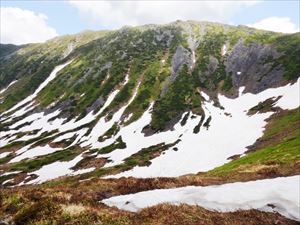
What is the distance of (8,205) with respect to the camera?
19.1 metres

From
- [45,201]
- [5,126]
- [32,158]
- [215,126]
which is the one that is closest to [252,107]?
[215,126]

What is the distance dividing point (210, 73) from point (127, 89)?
43.5 m

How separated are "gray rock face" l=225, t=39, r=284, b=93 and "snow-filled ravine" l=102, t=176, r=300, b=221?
142 m

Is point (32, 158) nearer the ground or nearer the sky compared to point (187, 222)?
nearer the sky

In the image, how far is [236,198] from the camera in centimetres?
2091

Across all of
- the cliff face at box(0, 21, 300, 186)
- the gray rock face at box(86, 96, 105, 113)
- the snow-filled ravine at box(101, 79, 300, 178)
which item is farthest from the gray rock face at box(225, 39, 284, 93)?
the gray rock face at box(86, 96, 105, 113)

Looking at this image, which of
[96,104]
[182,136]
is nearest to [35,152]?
[96,104]

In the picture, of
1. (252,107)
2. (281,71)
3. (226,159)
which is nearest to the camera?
(226,159)

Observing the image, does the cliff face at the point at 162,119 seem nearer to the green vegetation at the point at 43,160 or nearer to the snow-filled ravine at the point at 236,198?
the green vegetation at the point at 43,160

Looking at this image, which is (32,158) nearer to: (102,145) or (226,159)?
(102,145)

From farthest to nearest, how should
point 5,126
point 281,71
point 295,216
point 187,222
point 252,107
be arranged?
point 5,126, point 281,71, point 252,107, point 295,216, point 187,222

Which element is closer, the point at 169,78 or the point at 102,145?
the point at 102,145

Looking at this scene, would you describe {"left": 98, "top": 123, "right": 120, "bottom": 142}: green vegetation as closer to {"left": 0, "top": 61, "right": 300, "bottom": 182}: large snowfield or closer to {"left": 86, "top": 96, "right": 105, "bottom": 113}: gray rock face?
{"left": 0, "top": 61, "right": 300, "bottom": 182}: large snowfield

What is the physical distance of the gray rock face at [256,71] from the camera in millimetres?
162875
